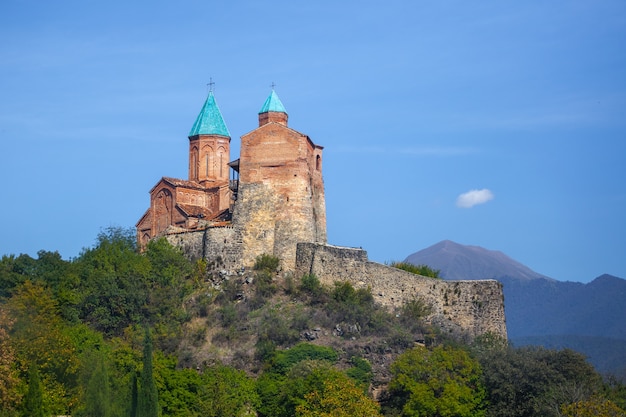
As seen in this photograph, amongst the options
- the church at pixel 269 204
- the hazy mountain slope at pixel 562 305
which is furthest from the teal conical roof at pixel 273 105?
the hazy mountain slope at pixel 562 305

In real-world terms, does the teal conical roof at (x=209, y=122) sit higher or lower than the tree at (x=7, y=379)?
higher

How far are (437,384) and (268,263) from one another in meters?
10.7

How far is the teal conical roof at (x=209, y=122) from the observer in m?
62.7

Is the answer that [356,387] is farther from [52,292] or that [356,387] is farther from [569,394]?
[52,292]

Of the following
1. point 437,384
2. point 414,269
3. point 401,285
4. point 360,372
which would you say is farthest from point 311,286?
point 437,384

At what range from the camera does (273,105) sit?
59.2 meters

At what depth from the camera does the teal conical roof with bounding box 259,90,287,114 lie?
59.0m

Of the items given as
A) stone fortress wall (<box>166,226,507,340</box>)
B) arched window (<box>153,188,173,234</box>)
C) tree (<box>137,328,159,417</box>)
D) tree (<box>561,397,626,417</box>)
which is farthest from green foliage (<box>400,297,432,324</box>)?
arched window (<box>153,188,173,234</box>)

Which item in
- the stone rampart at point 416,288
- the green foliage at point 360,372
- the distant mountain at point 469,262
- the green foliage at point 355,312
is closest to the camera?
the green foliage at point 360,372

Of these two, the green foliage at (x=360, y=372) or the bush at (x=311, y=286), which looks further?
the bush at (x=311, y=286)

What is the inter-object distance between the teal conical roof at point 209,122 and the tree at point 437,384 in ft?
62.5

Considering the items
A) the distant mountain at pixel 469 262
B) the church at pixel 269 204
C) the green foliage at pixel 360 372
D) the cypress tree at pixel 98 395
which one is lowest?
the cypress tree at pixel 98 395

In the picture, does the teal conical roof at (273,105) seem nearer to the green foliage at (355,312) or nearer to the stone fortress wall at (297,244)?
the stone fortress wall at (297,244)

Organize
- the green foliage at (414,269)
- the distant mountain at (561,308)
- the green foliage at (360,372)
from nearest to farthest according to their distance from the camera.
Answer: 1. the green foliage at (360,372)
2. the green foliage at (414,269)
3. the distant mountain at (561,308)
